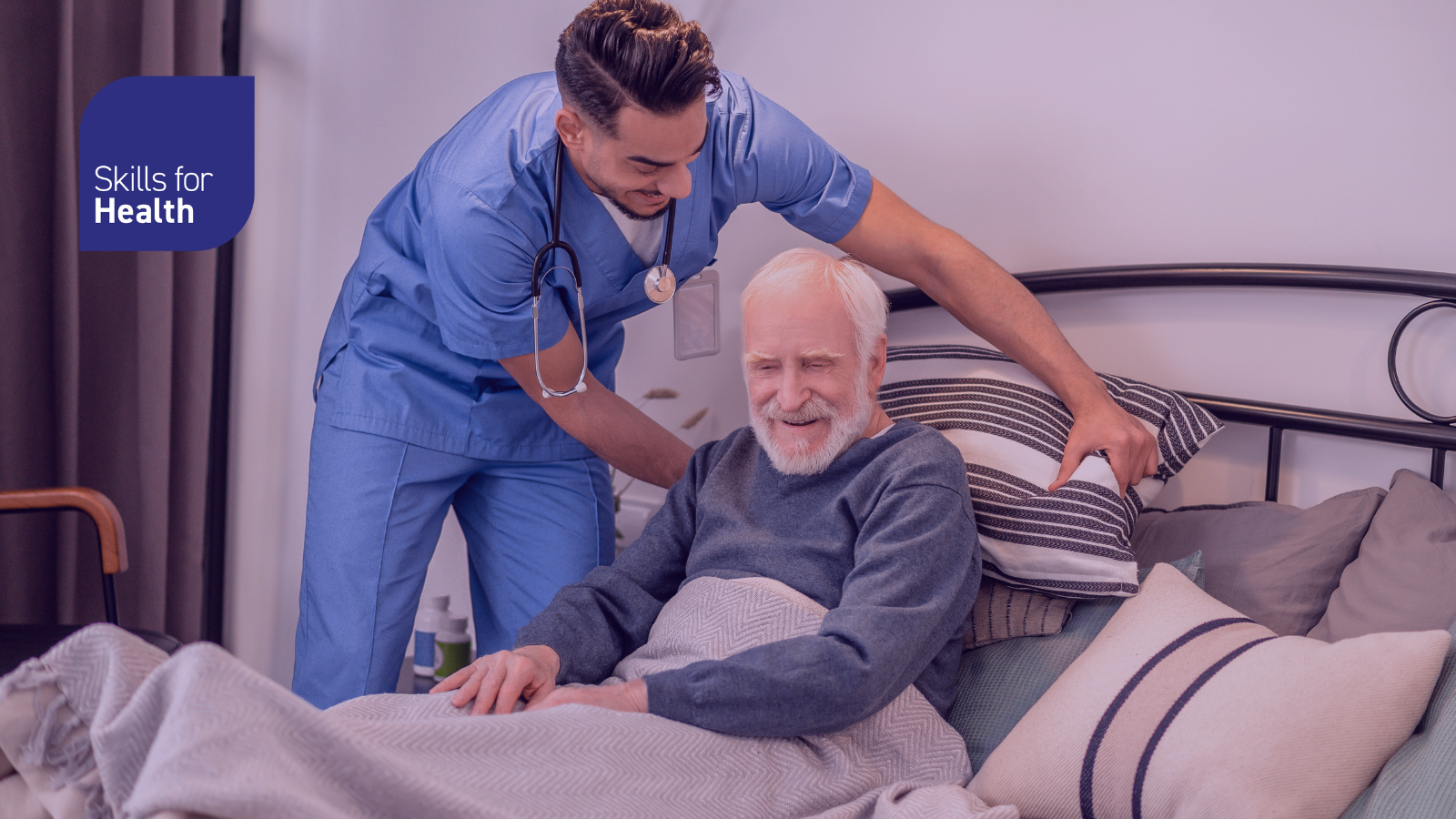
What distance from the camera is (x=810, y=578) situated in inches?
52.5

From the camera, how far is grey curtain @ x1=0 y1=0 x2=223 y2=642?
2025mm

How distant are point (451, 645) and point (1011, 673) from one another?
1246 mm

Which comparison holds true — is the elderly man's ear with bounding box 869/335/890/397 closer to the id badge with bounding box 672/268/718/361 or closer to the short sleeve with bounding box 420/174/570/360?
the short sleeve with bounding box 420/174/570/360

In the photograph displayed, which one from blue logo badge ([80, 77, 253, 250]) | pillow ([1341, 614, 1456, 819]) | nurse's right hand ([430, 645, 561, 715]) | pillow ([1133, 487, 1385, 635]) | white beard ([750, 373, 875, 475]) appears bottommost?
nurse's right hand ([430, 645, 561, 715])

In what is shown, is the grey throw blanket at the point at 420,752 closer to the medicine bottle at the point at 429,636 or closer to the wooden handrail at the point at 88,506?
the wooden handrail at the point at 88,506

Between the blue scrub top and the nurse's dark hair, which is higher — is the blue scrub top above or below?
below

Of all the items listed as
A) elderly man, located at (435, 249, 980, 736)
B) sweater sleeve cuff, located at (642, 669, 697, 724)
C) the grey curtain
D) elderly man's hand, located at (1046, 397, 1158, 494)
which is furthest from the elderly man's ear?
the grey curtain

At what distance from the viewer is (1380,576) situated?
4.13ft

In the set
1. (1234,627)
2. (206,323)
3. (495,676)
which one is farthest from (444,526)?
(1234,627)

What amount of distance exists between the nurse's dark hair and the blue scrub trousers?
2.19 ft

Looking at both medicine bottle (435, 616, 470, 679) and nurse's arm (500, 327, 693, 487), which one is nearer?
nurse's arm (500, 327, 693, 487)

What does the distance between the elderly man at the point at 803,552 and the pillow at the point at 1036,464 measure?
0.09 m

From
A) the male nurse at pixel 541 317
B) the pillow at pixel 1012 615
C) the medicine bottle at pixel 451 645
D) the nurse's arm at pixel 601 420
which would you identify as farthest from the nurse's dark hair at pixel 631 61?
the medicine bottle at pixel 451 645

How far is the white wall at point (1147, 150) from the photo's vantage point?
146cm
